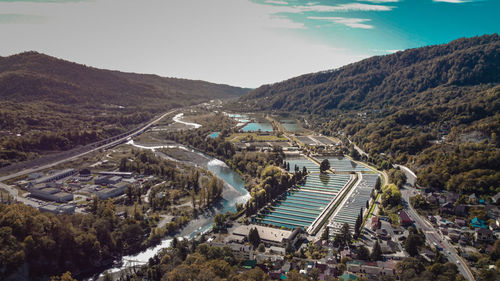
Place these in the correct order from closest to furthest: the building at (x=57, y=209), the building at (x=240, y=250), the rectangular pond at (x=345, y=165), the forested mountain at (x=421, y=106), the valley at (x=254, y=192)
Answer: the valley at (x=254, y=192), the building at (x=240, y=250), the building at (x=57, y=209), the forested mountain at (x=421, y=106), the rectangular pond at (x=345, y=165)

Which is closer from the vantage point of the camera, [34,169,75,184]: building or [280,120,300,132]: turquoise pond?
[34,169,75,184]: building

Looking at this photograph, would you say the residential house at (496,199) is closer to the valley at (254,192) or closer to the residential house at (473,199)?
the valley at (254,192)

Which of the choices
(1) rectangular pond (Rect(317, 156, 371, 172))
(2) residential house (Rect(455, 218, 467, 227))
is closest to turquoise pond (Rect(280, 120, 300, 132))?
(1) rectangular pond (Rect(317, 156, 371, 172))

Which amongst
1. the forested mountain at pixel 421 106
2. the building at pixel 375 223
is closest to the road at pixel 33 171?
the building at pixel 375 223

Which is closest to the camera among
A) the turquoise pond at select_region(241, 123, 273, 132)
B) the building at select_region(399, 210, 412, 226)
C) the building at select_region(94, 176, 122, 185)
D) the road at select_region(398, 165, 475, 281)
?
the road at select_region(398, 165, 475, 281)

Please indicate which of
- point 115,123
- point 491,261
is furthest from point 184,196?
point 115,123

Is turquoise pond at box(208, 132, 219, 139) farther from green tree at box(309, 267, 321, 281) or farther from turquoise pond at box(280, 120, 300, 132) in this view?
green tree at box(309, 267, 321, 281)
